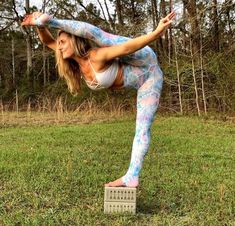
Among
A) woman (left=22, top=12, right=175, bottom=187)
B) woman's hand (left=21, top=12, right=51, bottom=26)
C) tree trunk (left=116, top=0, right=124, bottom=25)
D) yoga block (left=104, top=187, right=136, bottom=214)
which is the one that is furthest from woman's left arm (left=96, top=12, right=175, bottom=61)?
tree trunk (left=116, top=0, right=124, bottom=25)

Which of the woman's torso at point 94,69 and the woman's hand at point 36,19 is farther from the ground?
the woman's hand at point 36,19

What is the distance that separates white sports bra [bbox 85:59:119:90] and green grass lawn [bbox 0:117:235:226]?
1.02m

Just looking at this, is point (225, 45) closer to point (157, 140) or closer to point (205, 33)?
point (205, 33)

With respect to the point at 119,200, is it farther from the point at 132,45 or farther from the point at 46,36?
the point at 46,36

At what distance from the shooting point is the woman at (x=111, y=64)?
3256 mm

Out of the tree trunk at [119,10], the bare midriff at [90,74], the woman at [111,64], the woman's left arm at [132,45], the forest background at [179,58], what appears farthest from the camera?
the tree trunk at [119,10]

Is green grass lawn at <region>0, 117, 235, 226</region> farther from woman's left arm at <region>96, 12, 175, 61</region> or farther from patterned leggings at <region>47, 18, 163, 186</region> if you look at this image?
woman's left arm at <region>96, 12, 175, 61</region>

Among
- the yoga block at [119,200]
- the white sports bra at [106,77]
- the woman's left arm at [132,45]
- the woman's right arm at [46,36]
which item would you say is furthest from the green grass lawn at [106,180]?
the woman's right arm at [46,36]

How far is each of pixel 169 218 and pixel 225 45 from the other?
678 inches

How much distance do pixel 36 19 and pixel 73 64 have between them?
0.45 metres

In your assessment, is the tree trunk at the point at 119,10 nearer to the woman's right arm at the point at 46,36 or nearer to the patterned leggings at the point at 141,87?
the woman's right arm at the point at 46,36

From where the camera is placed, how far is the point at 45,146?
7293 millimetres

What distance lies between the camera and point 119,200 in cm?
346

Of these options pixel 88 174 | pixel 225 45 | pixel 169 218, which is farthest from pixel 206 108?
pixel 169 218
